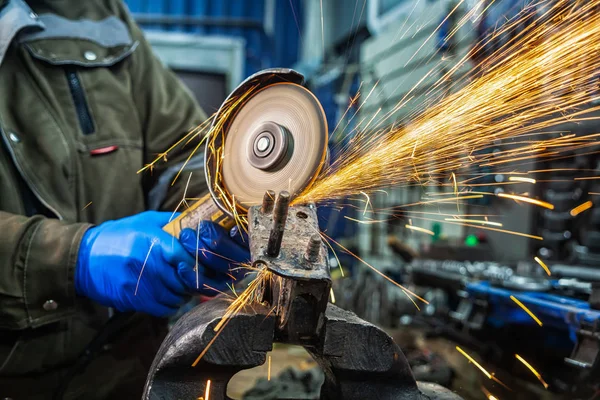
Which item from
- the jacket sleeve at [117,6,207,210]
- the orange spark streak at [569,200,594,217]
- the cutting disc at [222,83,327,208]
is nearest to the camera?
the cutting disc at [222,83,327,208]

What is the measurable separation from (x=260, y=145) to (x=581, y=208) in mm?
2762

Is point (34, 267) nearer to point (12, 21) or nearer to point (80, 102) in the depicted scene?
point (80, 102)

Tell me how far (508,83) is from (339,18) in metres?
5.60

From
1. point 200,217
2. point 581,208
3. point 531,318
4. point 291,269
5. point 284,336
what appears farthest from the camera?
point 581,208

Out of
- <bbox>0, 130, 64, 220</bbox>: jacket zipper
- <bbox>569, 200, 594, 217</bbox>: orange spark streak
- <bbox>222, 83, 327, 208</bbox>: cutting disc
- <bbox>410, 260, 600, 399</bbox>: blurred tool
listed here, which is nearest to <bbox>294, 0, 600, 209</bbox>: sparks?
<bbox>222, 83, 327, 208</bbox>: cutting disc

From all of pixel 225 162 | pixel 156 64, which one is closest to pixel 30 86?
pixel 156 64

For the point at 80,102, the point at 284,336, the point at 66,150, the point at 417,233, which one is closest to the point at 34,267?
the point at 66,150

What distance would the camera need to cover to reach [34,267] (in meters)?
1.58

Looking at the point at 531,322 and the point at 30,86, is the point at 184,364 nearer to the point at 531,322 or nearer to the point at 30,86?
the point at 30,86

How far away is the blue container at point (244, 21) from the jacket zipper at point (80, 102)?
19.4ft

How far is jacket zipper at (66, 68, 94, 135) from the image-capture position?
206cm

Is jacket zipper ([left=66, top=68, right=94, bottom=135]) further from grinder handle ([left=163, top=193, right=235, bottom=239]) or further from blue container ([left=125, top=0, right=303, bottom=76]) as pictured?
blue container ([left=125, top=0, right=303, bottom=76])

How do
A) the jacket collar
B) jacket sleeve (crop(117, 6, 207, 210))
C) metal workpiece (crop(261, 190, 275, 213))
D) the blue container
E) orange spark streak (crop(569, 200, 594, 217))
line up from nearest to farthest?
metal workpiece (crop(261, 190, 275, 213)) < the jacket collar < jacket sleeve (crop(117, 6, 207, 210)) < orange spark streak (crop(569, 200, 594, 217)) < the blue container

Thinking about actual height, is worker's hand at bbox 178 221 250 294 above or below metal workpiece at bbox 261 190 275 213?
below
